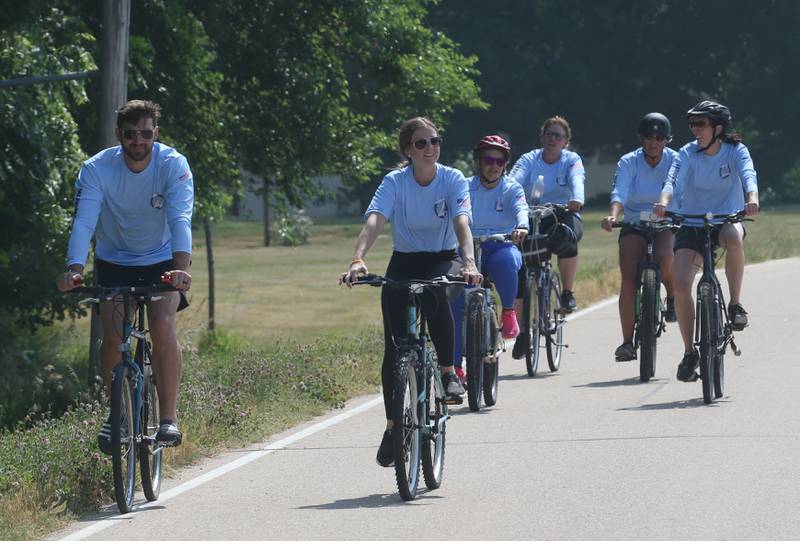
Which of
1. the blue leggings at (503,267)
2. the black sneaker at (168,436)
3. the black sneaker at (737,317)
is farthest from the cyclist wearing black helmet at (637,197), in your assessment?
the black sneaker at (168,436)

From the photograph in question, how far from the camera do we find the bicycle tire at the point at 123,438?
774 cm

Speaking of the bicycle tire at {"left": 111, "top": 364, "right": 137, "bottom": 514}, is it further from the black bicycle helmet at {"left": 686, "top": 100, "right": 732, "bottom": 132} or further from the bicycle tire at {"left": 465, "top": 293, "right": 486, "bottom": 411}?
the black bicycle helmet at {"left": 686, "top": 100, "right": 732, "bottom": 132}

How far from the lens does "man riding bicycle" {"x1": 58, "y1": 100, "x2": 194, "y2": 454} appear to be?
26.8ft

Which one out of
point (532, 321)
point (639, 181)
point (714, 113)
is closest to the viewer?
point (714, 113)

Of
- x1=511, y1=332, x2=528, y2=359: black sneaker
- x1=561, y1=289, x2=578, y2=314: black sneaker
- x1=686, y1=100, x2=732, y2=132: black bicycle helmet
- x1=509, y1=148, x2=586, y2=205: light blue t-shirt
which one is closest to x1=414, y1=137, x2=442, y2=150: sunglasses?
x1=686, y1=100, x2=732, y2=132: black bicycle helmet

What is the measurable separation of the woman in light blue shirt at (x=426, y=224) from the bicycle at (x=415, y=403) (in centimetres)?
21

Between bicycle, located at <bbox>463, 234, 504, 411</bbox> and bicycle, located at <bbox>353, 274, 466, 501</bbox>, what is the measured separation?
8.60 feet

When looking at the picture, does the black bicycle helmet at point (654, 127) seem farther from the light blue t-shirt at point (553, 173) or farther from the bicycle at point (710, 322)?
the bicycle at point (710, 322)

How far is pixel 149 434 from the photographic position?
27.1 ft

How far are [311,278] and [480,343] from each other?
32097mm

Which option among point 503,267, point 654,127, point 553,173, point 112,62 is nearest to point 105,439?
point 503,267

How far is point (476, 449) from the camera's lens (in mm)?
9562

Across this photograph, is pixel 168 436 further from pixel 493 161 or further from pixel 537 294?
pixel 537 294

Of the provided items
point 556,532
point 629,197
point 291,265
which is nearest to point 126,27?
point 629,197
